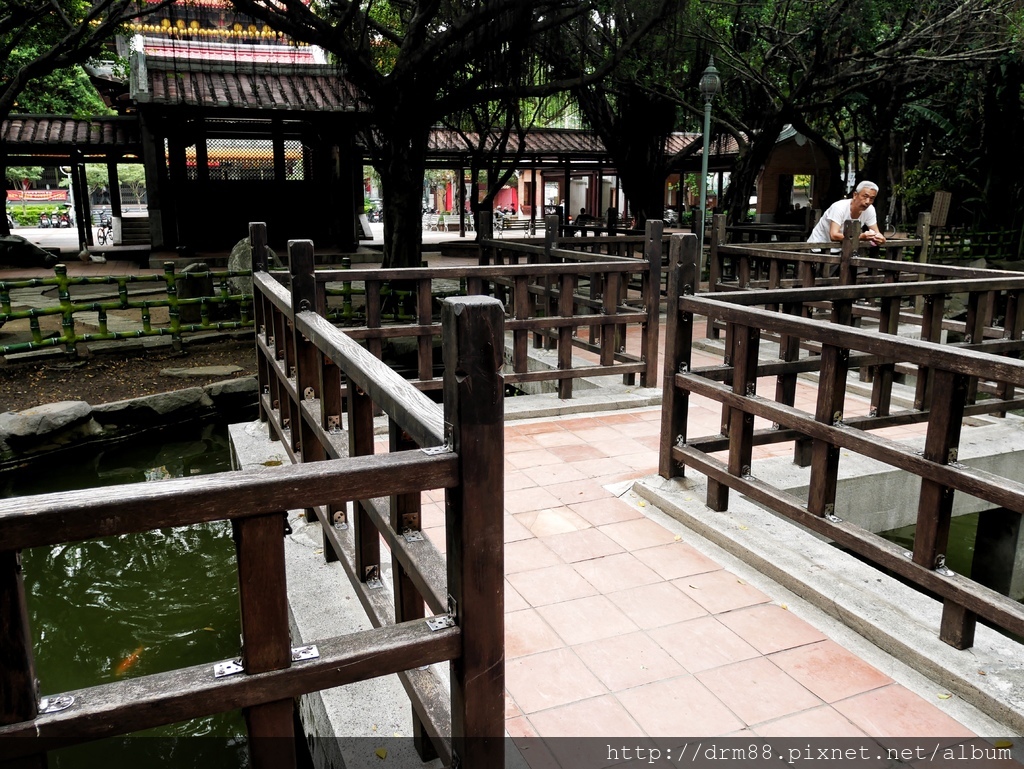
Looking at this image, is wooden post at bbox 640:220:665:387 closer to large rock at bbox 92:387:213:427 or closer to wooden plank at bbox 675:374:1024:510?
wooden plank at bbox 675:374:1024:510

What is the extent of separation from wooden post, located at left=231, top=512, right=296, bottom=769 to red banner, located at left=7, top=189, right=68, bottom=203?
2169 inches

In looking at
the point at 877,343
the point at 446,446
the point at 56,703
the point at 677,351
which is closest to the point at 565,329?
the point at 677,351

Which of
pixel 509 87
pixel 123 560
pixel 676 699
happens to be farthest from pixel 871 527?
pixel 509 87

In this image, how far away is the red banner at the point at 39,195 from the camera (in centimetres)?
4903

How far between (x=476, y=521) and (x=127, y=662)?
3.59 m

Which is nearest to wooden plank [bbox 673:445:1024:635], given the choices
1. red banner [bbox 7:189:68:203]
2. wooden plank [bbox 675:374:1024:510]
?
wooden plank [bbox 675:374:1024:510]

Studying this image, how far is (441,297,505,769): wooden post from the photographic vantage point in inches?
65.0

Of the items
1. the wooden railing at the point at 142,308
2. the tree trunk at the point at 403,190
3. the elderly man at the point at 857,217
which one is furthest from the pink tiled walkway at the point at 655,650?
the tree trunk at the point at 403,190

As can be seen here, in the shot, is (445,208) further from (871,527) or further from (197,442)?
(871,527)

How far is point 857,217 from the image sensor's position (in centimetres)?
811

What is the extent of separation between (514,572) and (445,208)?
49535 millimetres

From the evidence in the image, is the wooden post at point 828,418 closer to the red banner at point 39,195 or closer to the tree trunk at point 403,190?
the tree trunk at point 403,190

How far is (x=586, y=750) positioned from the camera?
8.19 ft

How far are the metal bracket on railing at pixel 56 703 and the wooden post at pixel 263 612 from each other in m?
0.31
